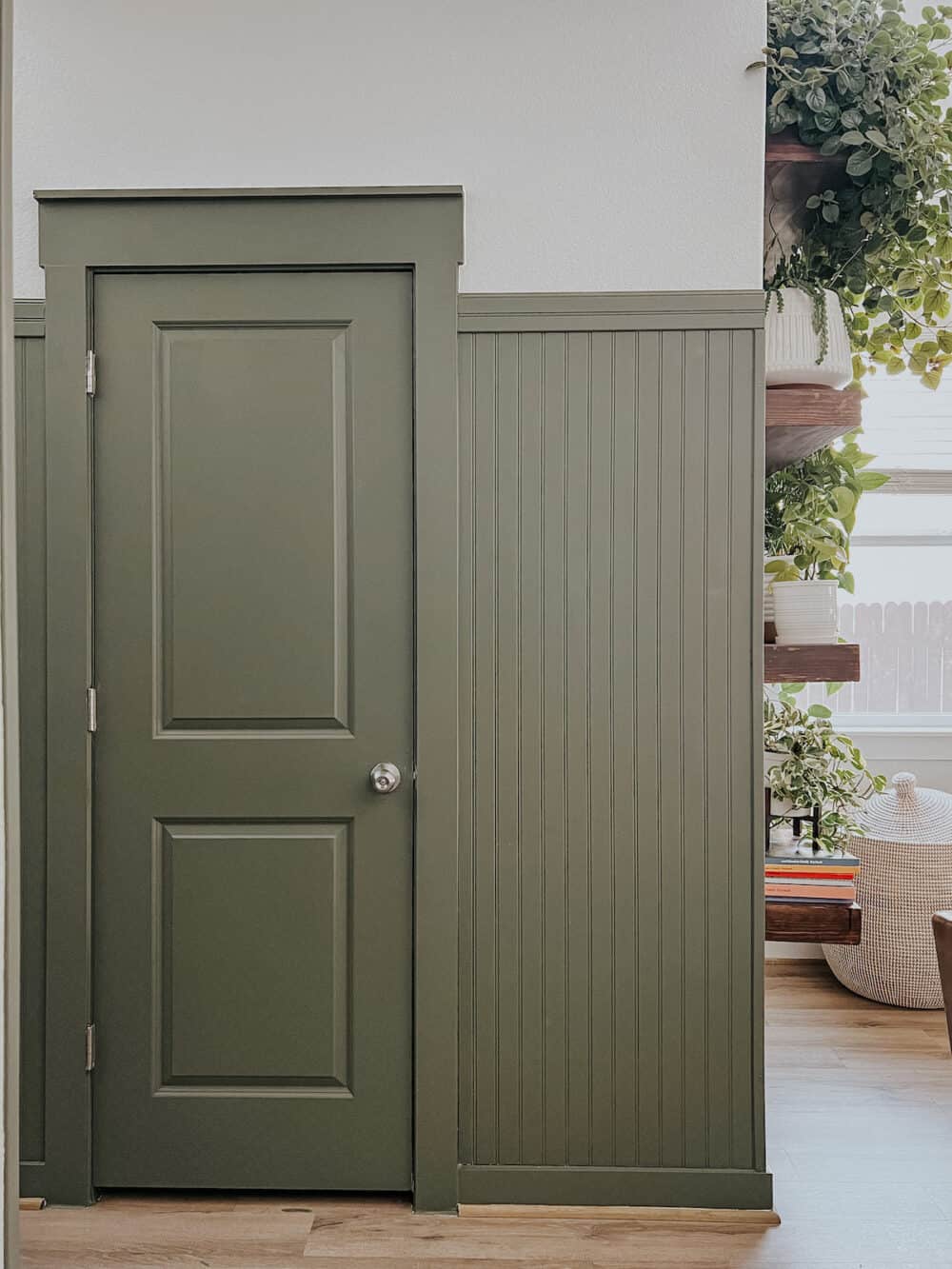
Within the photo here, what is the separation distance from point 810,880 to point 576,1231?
90cm

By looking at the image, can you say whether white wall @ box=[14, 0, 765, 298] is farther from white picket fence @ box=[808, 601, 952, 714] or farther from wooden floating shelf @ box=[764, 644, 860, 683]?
white picket fence @ box=[808, 601, 952, 714]

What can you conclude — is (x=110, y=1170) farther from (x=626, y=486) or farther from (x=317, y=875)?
(x=626, y=486)

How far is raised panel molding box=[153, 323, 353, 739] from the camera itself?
2273 mm

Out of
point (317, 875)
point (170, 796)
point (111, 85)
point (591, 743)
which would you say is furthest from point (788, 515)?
point (111, 85)

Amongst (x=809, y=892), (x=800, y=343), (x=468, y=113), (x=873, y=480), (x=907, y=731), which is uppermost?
(x=468, y=113)

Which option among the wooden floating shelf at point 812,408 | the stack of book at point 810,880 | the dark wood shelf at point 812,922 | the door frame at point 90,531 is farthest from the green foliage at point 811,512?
the door frame at point 90,531

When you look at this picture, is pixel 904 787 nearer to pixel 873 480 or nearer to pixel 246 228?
pixel 873 480

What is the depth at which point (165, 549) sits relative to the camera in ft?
7.51

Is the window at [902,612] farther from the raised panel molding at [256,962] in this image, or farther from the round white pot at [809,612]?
the raised panel molding at [256,962]

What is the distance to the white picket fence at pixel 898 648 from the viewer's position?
3.86 metres

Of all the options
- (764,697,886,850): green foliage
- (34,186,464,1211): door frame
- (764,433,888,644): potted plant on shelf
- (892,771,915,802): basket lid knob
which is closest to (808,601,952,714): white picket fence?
(892,771,915,802): basket lid knob

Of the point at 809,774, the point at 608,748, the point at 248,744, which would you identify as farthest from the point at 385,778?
the point at 809,774

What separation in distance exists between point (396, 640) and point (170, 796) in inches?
23.7

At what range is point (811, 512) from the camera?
278 centimetres
